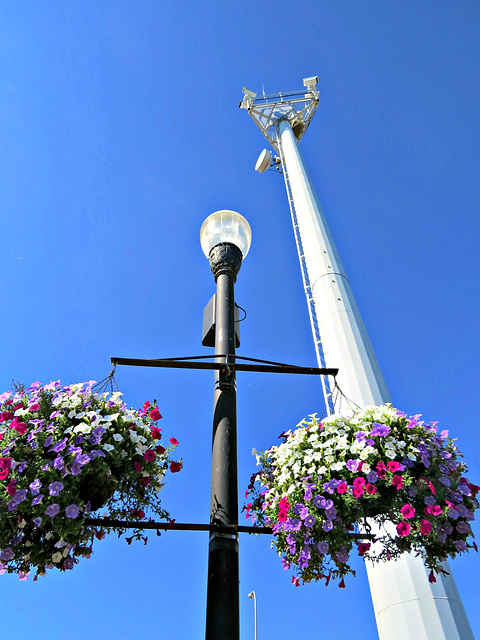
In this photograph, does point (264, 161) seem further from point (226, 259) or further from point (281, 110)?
point (226, 259)

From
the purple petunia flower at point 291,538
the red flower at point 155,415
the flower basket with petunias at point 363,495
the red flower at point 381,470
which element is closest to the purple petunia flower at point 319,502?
the flower basket with petunias at point 363,495

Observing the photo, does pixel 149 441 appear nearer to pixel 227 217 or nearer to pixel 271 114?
pixel 227 217

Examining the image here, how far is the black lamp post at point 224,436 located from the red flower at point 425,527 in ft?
3.57

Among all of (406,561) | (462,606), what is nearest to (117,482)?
(406,561)

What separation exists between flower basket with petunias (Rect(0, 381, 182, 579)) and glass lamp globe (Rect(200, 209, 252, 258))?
1991 millimetres

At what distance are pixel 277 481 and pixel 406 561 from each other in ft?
9.27

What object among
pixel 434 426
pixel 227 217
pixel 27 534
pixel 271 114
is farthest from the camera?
pixel 271 114

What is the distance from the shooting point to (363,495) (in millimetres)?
2781

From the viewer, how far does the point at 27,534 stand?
2531 millimetres

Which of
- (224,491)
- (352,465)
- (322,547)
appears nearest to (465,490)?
(352,465)

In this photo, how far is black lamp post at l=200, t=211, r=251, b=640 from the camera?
2436 millimetres

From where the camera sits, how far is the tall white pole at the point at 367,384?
455 centimetres

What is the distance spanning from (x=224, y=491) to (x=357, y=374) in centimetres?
466

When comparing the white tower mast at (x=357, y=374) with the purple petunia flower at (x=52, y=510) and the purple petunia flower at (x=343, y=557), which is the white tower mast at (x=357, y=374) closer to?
the purple petunia flower at (x=343, y=557)
